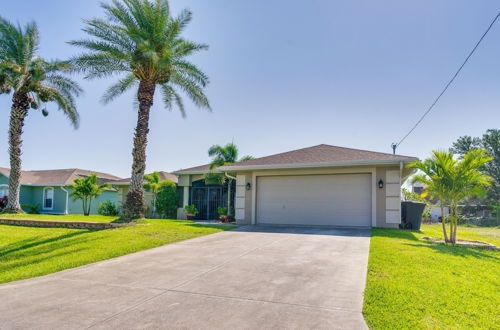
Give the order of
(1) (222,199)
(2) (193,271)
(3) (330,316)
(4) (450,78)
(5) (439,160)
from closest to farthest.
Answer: (3) (330,316) < (2) (193,271) < (5) (439,160) < (4) (450,78) < (1) (222,199)

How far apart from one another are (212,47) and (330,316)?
42.6ft

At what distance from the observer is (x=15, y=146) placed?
1747 centimetres

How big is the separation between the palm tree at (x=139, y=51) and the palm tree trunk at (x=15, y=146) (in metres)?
8.10

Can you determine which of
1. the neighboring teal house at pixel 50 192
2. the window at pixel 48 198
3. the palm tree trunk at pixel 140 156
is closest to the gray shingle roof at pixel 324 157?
the palm tree trunk at pixel 140 156

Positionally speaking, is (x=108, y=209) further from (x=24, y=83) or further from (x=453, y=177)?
(x=453, y=177)

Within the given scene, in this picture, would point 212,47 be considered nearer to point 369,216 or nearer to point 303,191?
point 303,191

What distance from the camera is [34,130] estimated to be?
63.0 ft

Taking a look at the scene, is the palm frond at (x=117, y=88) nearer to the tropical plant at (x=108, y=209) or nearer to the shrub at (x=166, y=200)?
the shrub at (x=166, y=200)

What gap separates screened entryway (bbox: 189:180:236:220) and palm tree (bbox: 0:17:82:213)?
8417 mm

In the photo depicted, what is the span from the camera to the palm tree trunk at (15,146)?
57.1ft

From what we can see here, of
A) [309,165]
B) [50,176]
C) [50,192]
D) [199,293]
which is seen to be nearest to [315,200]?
[309,165]

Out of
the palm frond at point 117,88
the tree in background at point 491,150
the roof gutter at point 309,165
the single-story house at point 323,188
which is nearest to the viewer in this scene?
the roof gutter at point 309,165

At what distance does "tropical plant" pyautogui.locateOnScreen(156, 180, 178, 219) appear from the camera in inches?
753

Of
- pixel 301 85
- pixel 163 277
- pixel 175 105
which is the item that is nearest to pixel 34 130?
pixel 175 105
